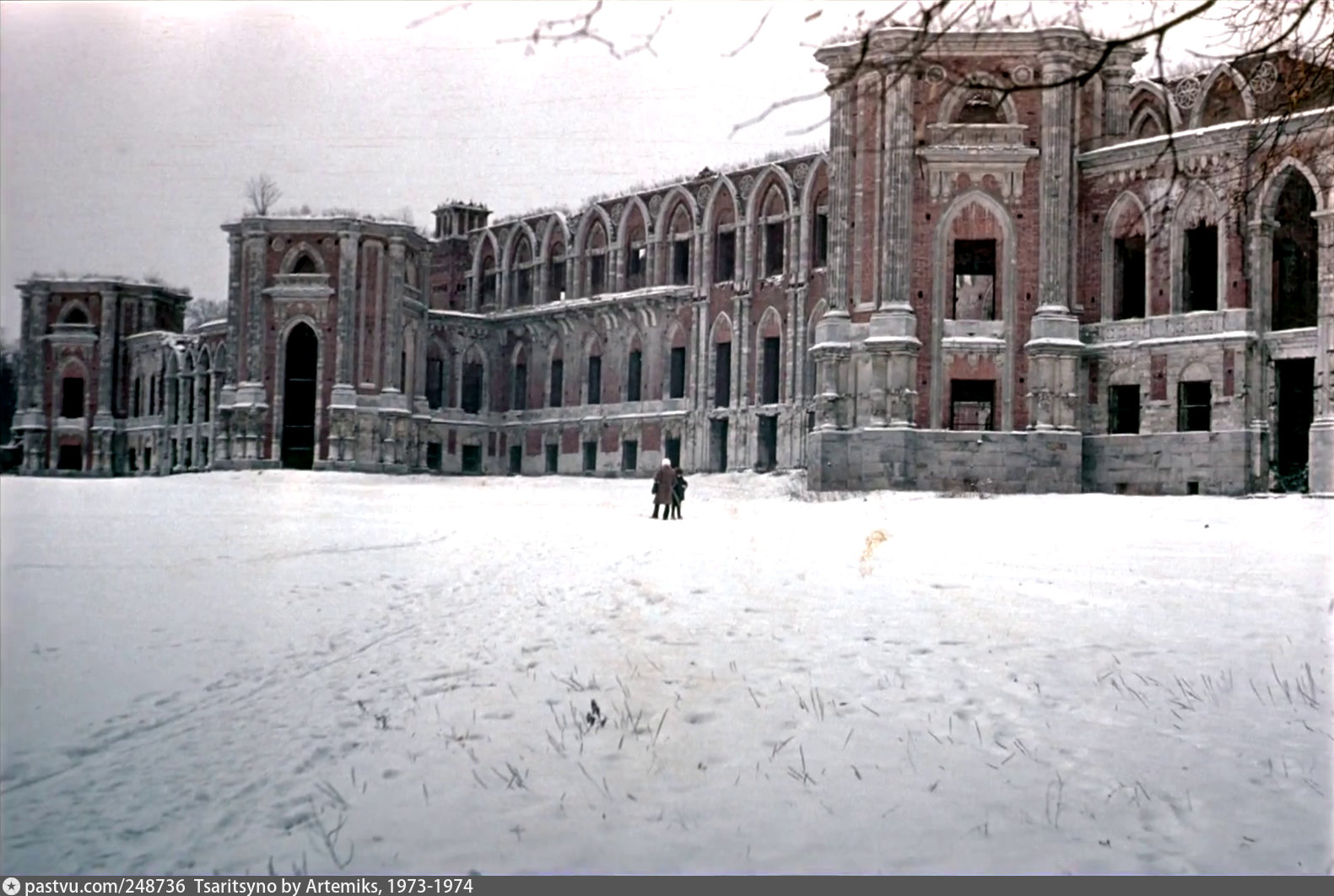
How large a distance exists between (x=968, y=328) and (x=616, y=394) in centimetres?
Result: 1950

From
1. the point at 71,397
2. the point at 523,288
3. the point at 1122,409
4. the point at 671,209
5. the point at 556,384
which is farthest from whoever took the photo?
the point at 523,288

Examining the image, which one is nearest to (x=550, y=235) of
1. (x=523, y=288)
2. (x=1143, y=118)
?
(x=523, y=288)

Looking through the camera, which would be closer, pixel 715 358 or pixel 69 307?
pixel 69 307

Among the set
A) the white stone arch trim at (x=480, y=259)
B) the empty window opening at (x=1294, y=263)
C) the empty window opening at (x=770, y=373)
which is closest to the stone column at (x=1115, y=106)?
the empty window opening at (x=1294, y=263)

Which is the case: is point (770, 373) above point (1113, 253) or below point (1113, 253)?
below

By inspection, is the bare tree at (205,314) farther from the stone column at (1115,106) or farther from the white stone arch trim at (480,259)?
the stone column at (1115,106)

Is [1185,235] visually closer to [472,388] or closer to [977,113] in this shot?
[977,113]

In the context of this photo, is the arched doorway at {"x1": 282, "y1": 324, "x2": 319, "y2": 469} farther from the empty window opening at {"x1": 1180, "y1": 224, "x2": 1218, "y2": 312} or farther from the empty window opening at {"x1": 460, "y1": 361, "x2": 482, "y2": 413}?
the empty window opening at {"x1": 1180, "y1": 224, "x2": 1218, "y2": 312}

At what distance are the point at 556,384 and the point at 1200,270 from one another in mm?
26178

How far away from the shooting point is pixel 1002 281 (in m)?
30.8

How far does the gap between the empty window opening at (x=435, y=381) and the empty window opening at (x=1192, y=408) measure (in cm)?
2895

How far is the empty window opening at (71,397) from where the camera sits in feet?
73.5

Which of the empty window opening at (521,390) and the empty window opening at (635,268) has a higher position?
the empty window opening at (635,268)
